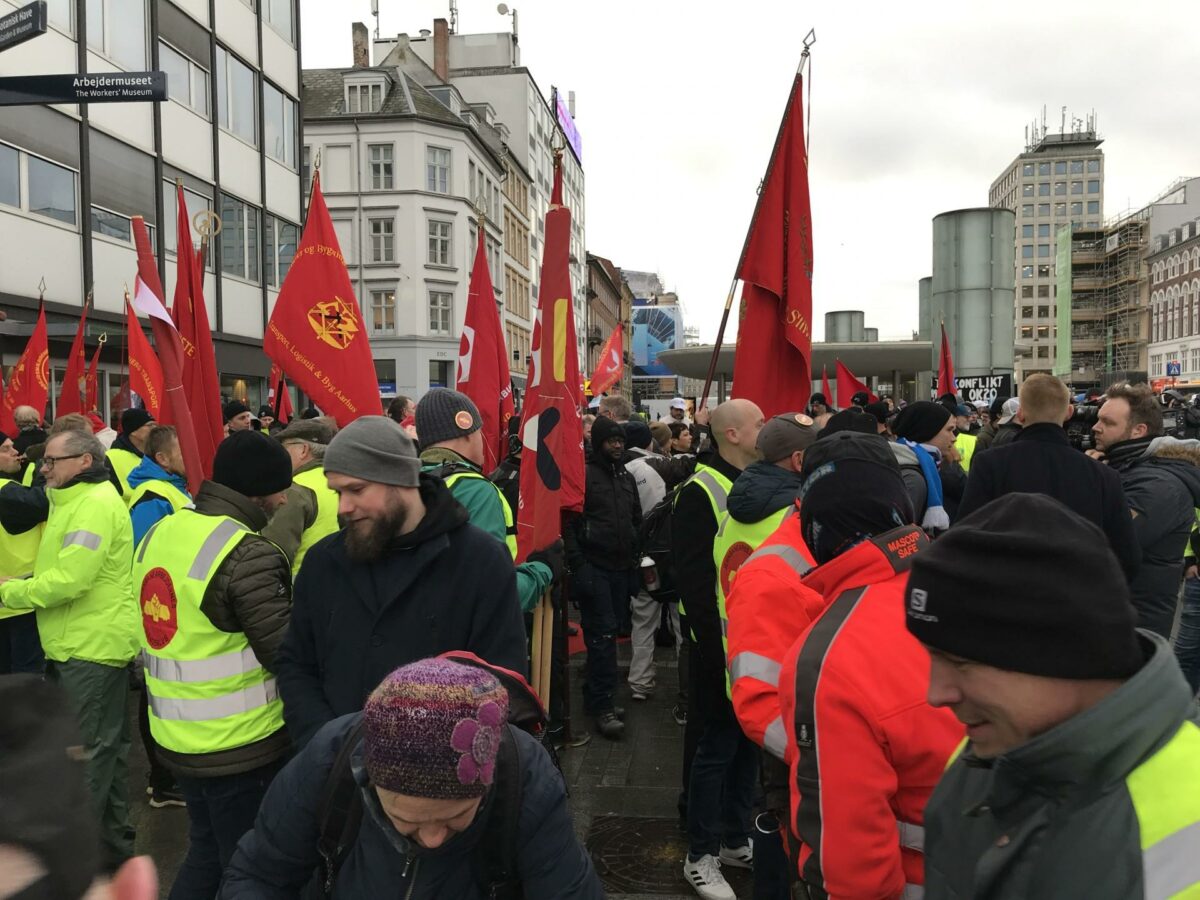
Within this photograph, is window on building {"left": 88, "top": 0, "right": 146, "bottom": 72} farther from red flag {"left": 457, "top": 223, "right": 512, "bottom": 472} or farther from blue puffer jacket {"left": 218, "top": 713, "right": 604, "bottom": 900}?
blue puffer jacket {"left": 218, "top": 713, "right": 604, "bottom": 900}

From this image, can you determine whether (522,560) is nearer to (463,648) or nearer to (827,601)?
(463,648)

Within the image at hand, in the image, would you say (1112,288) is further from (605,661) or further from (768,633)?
(768,633)

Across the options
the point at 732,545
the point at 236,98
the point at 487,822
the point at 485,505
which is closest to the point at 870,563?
the point at 487,822

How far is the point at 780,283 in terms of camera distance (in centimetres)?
480

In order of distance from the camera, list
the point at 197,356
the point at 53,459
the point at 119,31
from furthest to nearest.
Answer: the point at 119,31 < the point at 197,356 < the point at 53,459

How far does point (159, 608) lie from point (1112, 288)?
106 metres

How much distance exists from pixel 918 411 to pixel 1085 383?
347 feet

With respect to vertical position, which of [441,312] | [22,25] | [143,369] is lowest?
[143,369]

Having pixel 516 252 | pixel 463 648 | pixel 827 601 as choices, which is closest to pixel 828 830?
pixel 827 601

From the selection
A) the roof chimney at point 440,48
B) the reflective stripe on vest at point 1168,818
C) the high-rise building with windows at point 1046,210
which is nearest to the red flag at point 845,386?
the reflective stripe on vest at point 1168,818

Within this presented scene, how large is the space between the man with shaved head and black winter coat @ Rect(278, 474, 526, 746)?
1.37 meters

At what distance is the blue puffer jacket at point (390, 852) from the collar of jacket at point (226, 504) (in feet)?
4.39

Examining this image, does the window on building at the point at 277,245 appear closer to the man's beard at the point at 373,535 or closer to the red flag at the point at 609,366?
the red flag at the point at 609,366

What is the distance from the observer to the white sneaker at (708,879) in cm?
385
